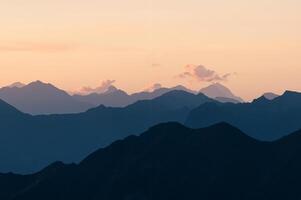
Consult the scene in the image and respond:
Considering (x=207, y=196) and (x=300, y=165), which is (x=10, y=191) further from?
(x=300, y=165)

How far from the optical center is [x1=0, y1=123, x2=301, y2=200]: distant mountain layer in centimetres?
15362

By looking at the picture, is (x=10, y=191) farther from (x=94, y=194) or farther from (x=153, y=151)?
(x=153, y=151)

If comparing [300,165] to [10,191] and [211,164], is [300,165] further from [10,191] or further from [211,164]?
[10,191]

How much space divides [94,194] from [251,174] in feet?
108

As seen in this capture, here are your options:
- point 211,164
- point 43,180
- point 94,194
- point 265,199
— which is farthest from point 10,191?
point 265,199

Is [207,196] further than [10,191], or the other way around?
[10,191]

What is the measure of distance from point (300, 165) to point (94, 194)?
43.1m

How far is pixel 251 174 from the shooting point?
158 metres

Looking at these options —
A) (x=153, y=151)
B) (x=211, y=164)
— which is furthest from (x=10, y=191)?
(x=211, y=164)

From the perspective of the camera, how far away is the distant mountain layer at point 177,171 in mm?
153625

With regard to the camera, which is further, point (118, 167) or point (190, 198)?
point (118, 167)

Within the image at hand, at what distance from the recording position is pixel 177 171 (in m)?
162

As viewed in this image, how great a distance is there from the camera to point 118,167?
167 metres

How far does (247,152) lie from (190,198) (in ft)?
63.1
